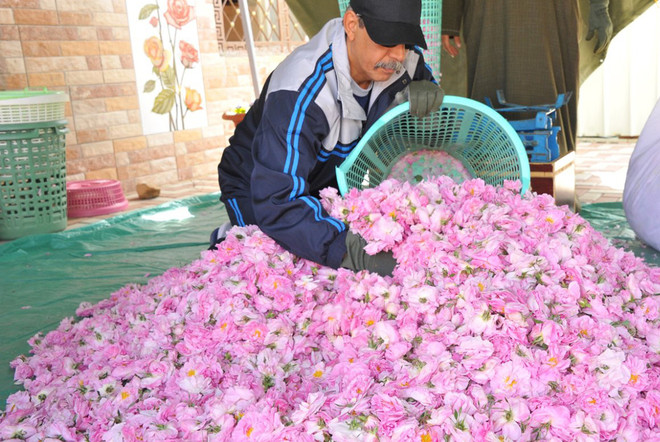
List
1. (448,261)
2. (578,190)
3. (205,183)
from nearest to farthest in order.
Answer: (448,261)
(578,190)
(205,183)

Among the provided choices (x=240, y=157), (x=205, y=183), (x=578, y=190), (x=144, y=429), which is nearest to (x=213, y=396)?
(x=144, y=429)

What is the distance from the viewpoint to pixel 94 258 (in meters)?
3.08

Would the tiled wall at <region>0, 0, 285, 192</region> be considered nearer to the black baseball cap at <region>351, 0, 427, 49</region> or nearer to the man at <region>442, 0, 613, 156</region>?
the man at <region>442, 0, 613, 156</region>

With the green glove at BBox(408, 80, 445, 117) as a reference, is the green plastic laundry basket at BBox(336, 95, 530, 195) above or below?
below

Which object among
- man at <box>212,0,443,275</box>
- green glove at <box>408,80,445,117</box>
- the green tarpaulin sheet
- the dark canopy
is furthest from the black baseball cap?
the dark canopy

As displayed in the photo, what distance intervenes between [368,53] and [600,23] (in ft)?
7.44

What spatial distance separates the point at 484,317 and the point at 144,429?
716 mm

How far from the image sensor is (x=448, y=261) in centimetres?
145

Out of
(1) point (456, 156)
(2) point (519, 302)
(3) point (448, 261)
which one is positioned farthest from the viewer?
(1) point (456, 156)

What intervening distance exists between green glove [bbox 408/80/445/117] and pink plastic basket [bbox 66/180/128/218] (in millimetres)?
2832

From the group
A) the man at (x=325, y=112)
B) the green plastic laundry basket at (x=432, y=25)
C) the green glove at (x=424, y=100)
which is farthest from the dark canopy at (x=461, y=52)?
A: the green glove at (x=424, y=100)

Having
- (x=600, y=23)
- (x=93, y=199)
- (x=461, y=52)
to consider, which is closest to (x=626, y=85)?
(x=600, y=23)

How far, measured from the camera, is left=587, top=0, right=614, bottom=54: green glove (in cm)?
337

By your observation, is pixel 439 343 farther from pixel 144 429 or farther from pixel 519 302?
pixel 144 429
